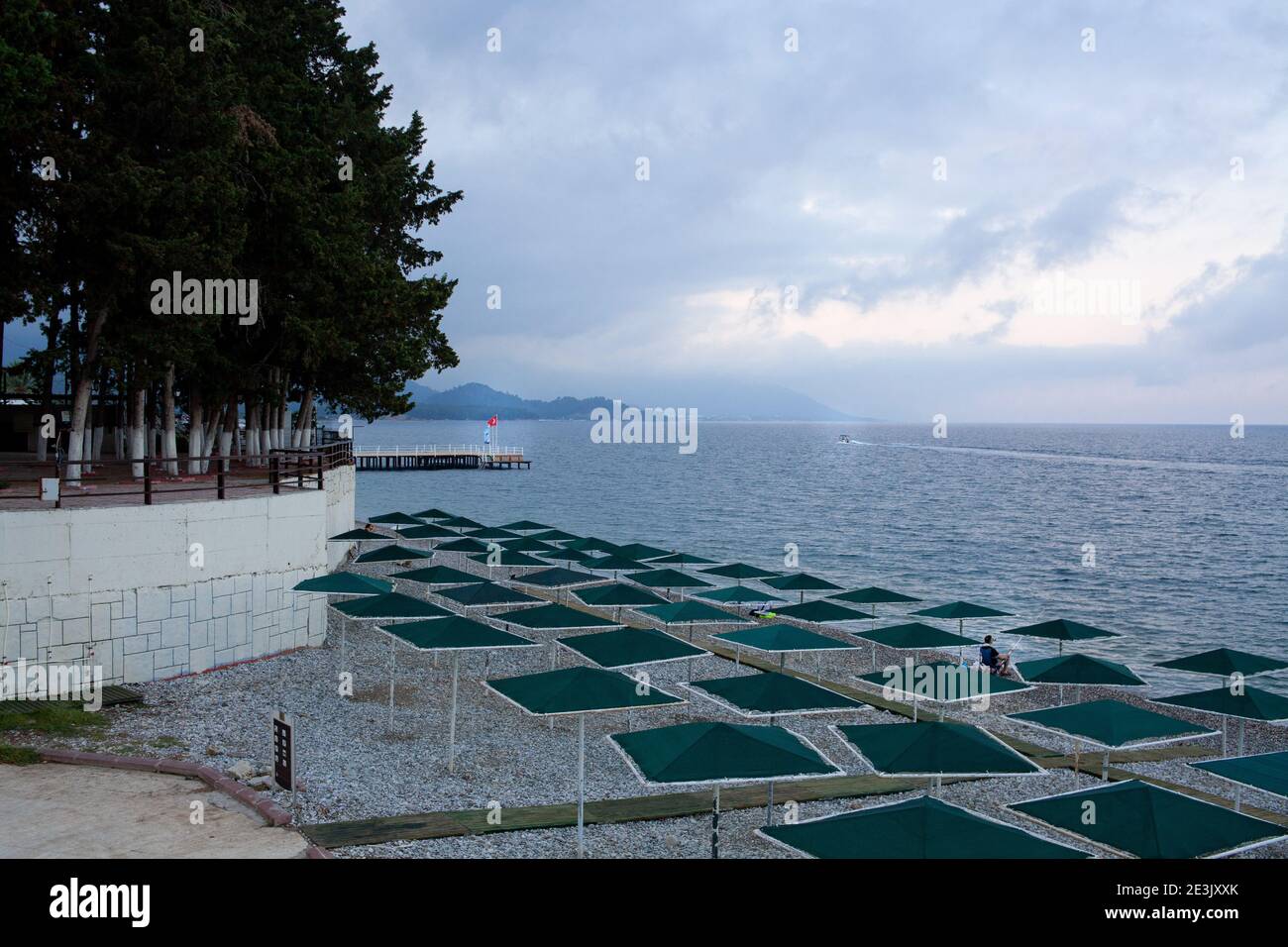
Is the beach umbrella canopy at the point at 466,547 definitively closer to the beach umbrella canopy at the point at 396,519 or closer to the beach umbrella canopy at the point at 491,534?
the beach umbrella canopy at the point at 396,519

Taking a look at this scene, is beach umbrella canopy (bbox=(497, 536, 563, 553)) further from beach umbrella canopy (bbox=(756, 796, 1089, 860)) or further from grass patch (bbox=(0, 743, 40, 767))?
beach umbrella canopy (bbox=(756, 796, 1089, 860))

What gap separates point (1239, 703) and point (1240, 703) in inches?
0.7

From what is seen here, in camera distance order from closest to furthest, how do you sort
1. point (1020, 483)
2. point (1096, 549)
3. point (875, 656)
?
point (875, 656) < point (1096, 549) < point (1020, 483)

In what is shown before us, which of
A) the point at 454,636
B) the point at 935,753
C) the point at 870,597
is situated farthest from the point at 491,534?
the point at 935,753

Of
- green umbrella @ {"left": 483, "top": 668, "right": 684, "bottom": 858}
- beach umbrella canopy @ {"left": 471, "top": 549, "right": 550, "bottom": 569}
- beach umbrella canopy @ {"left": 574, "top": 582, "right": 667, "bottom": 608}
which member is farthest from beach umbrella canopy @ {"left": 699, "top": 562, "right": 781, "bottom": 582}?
green umbrella @ {"left": 483, "top": 668, "right": 684, "bottom": 858}

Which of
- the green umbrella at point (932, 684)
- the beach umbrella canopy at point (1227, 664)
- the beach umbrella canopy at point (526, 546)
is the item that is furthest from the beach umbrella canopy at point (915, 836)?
the beach umbrella canopy at point (526, 546)

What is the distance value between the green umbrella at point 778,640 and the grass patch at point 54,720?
433 inches

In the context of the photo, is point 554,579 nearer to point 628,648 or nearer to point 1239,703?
point 628,648

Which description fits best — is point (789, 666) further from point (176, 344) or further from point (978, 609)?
point (176, 344)

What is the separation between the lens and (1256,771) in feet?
41.7

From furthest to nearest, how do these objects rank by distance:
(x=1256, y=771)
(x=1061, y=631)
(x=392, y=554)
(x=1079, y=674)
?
(x=392, y=554) → (x=1061, y=631) → (x=1079, y=674) → (x=1256, y=771)
